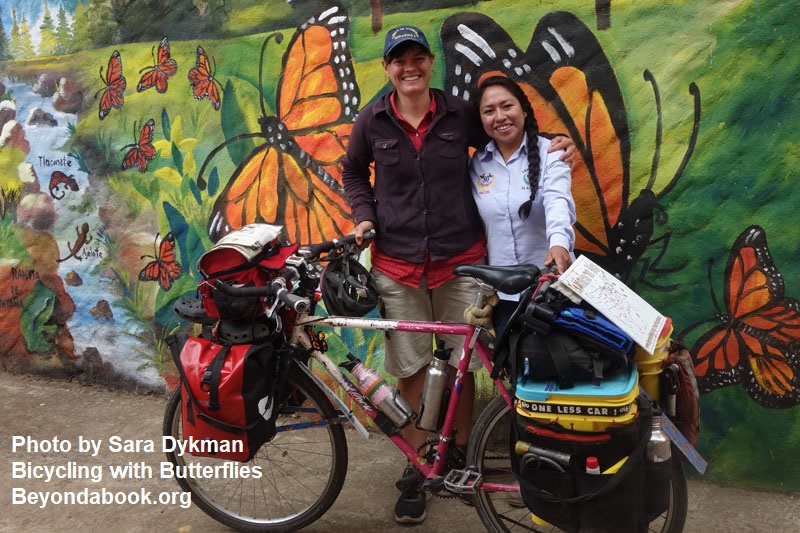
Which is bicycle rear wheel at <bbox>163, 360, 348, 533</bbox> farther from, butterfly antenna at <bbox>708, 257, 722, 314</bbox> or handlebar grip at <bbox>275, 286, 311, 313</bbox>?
butterfly antenna at <bbox>708, 257, 722, 314</bbox>

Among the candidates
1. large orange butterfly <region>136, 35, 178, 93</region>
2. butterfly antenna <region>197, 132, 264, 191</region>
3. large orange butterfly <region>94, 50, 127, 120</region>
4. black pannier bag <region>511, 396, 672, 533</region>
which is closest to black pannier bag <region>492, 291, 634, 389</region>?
black pannier bag <region>511, 396, 672, 533</region>

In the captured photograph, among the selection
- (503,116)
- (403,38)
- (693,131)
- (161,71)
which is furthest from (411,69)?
(161,71)

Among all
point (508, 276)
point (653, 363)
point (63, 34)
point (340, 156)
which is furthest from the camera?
point (63, 34)

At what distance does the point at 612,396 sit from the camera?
7.17ft

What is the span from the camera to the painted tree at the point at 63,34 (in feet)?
16.7

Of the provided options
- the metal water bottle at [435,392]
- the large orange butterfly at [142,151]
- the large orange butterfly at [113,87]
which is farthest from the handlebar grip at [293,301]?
the large orange butterfly at [113,87]

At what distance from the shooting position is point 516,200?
2.89 metres

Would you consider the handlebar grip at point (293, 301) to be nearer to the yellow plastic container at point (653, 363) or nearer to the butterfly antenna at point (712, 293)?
the yellow plastic container at point (653, 363)

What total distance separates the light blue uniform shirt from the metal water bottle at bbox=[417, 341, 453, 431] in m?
0.37

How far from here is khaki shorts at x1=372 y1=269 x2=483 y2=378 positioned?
315 cm

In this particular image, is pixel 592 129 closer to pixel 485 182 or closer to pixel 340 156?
pixel 485 182

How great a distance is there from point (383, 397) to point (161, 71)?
9.81 feet

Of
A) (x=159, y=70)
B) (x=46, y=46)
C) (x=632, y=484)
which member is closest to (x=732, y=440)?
(x=632, y=484)

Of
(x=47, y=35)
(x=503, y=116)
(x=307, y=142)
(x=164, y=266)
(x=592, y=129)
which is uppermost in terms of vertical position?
(x=47, y=35)
